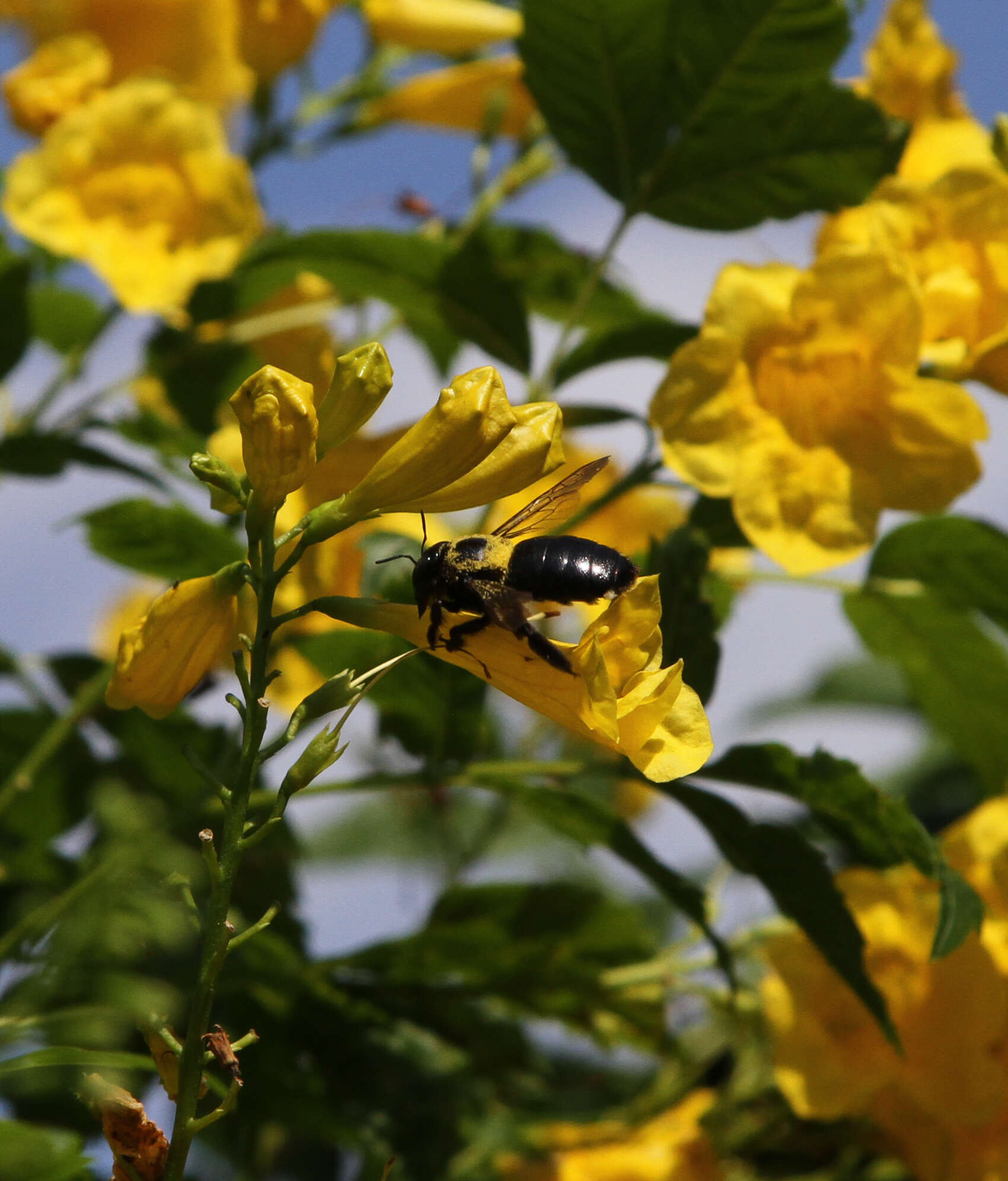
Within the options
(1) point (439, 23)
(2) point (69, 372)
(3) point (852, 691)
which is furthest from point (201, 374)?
(3) point (852, 691)

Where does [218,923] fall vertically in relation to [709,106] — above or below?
below

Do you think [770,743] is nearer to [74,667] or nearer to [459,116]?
[74,667]

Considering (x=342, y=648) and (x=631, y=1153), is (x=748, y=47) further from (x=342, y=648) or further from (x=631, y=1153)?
(x=631, y=1153)

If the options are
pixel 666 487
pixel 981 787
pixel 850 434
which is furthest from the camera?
pixel 981 787

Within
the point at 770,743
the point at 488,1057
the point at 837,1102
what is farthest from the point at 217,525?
the point at 837,1102

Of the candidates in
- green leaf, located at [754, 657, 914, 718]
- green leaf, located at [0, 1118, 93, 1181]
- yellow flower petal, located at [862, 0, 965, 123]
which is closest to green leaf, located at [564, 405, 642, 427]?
yellow flower petal, located at [862, 0, 965, 123]

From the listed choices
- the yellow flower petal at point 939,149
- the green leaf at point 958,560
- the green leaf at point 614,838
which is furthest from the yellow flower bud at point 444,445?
the yellow flower petal at point 939,149

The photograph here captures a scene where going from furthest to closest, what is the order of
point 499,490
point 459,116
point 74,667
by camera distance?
point 459,116 < point 74,667 < point 499,490
